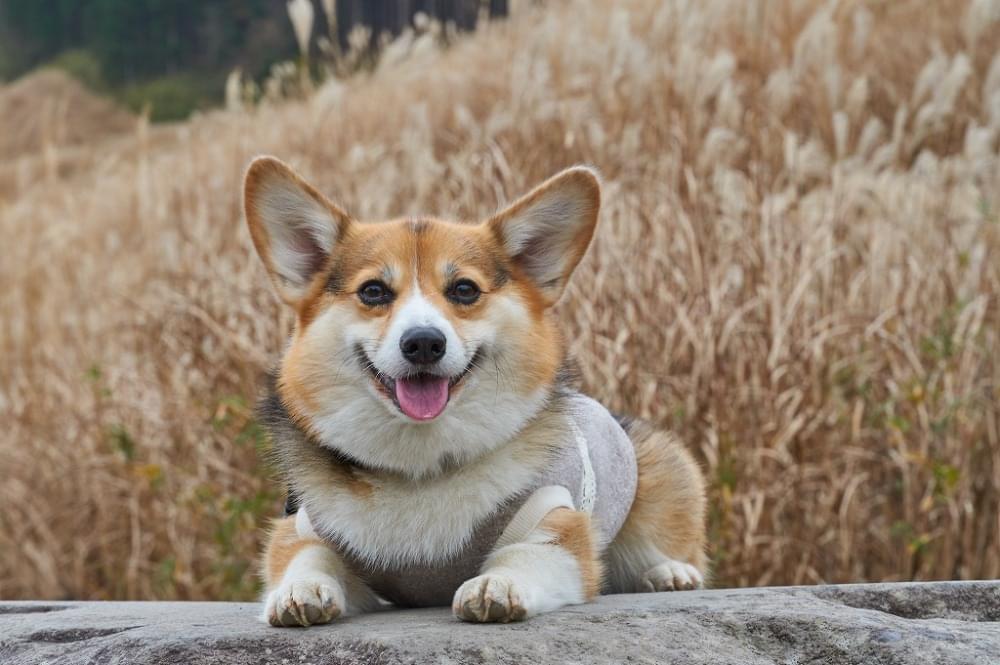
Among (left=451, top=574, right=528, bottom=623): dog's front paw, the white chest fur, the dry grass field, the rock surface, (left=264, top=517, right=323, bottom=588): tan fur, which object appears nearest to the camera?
the rock surface

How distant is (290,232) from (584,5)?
7.89 meters

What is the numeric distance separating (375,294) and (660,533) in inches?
48.5

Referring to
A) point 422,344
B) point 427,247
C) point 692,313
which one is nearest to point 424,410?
point 422,344

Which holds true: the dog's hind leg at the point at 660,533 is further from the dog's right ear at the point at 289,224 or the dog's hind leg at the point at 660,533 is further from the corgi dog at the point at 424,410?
the dog's right ear at the point at 289,224

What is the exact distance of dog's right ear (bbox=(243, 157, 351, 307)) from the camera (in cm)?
314

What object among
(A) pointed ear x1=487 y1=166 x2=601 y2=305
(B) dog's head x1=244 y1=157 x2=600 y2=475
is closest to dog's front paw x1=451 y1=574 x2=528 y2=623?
(B) dog's head x1=244 y1=157 x2=600 y2=475

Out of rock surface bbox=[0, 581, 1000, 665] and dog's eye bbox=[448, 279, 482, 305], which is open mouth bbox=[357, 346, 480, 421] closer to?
dog's eye bbox=[448, 279, 482, 305]

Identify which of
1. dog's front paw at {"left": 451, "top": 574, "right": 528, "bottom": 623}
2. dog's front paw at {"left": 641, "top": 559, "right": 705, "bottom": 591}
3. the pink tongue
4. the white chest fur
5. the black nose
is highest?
the black nose

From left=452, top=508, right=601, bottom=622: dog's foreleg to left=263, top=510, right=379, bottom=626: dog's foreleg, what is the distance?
1.01 ft

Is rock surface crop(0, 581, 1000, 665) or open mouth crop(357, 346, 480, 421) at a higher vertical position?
open mouth crop(357, 346, 480, 421)

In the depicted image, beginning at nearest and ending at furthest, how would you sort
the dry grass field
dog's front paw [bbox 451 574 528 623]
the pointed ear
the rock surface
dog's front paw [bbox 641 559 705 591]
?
the rock surface < dog's front paw [bbox 451 574 528 623] < the pointed ear < dog's front paw [bbox 641 559 705 591] < the dry grass field

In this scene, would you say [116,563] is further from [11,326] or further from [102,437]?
[11,326]

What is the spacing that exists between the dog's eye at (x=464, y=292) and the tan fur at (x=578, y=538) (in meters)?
0.57

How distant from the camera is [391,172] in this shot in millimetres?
6832
